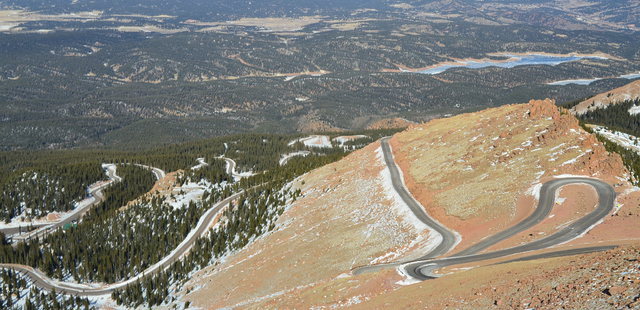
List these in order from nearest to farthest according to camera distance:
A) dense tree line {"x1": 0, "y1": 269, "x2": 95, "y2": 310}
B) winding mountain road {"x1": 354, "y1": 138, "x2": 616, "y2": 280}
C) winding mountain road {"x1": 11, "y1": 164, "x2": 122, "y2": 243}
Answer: winding mountain road {"x1": 354, "y1": 138, "x2": 616, "y2": 280} → dense tree line {"x1": 0, "y1": 269, "x2": 95, "y2": 310} → winding mountain road {"x1": 11, "y1": 164, "x2": 122, "y2": 243}

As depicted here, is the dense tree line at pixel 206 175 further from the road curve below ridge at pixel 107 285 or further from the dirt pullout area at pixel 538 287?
the dirt pullout area at pixel 538 287

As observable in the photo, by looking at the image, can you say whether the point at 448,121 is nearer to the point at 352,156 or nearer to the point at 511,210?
the point at 352,156

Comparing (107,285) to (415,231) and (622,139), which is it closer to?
(415,231)

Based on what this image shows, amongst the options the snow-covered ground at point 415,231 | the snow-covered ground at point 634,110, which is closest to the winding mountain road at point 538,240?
the snow-covered ground at point 415,231

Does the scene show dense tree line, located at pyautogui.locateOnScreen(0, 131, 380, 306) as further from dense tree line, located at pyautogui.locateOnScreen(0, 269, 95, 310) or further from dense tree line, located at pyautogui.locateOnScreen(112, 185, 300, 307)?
dense tree line, located at pyautogui.locateOnScreen(0, 269, 95, 310)

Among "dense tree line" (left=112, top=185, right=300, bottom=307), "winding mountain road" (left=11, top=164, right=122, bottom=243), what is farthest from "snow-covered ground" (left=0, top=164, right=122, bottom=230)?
"dense tree line" (left=112, top=185, right=300, bottom=307)

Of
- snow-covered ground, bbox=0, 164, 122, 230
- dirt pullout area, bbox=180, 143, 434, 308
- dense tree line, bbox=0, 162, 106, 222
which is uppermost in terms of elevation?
dirt pullout area, bbox=180, 143, 434, 308

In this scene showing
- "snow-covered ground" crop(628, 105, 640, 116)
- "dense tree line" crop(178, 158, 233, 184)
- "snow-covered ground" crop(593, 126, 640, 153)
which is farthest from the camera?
"snow-covered ground" crop(628, 105, 640, 116)
